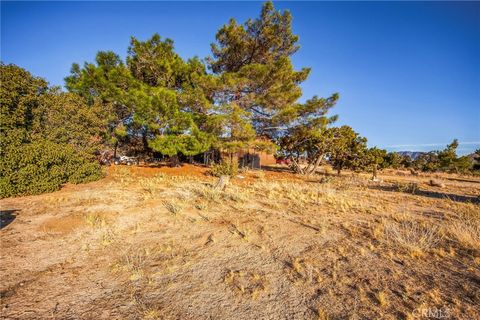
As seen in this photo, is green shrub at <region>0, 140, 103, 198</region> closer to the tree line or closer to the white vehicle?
the tree line

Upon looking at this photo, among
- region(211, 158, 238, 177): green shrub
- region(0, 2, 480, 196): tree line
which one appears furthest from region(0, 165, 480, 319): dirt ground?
region(211, 158, 238, 177): green shrub

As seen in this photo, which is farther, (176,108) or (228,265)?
(176,108)

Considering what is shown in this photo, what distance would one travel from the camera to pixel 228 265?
3.96 m

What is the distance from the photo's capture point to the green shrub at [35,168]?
25.8ft

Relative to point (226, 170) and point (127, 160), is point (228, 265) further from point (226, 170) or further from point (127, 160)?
point (127, 160)

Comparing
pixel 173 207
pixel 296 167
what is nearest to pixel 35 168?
pixel 173 207

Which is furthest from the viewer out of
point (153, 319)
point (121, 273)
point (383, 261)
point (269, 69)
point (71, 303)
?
point (269, 69)

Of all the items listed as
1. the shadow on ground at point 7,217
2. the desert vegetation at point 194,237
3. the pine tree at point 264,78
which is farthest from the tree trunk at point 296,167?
the shadow on ground at point 7,217

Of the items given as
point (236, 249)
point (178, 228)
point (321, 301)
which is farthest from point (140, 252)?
point (321, 301)

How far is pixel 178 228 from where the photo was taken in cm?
582

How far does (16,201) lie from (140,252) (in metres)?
6.59

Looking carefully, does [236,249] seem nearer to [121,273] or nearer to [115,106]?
[121,273]

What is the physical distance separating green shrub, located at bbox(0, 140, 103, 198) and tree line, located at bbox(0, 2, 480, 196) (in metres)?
0.04

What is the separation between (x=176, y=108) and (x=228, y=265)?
13556 millimetres
